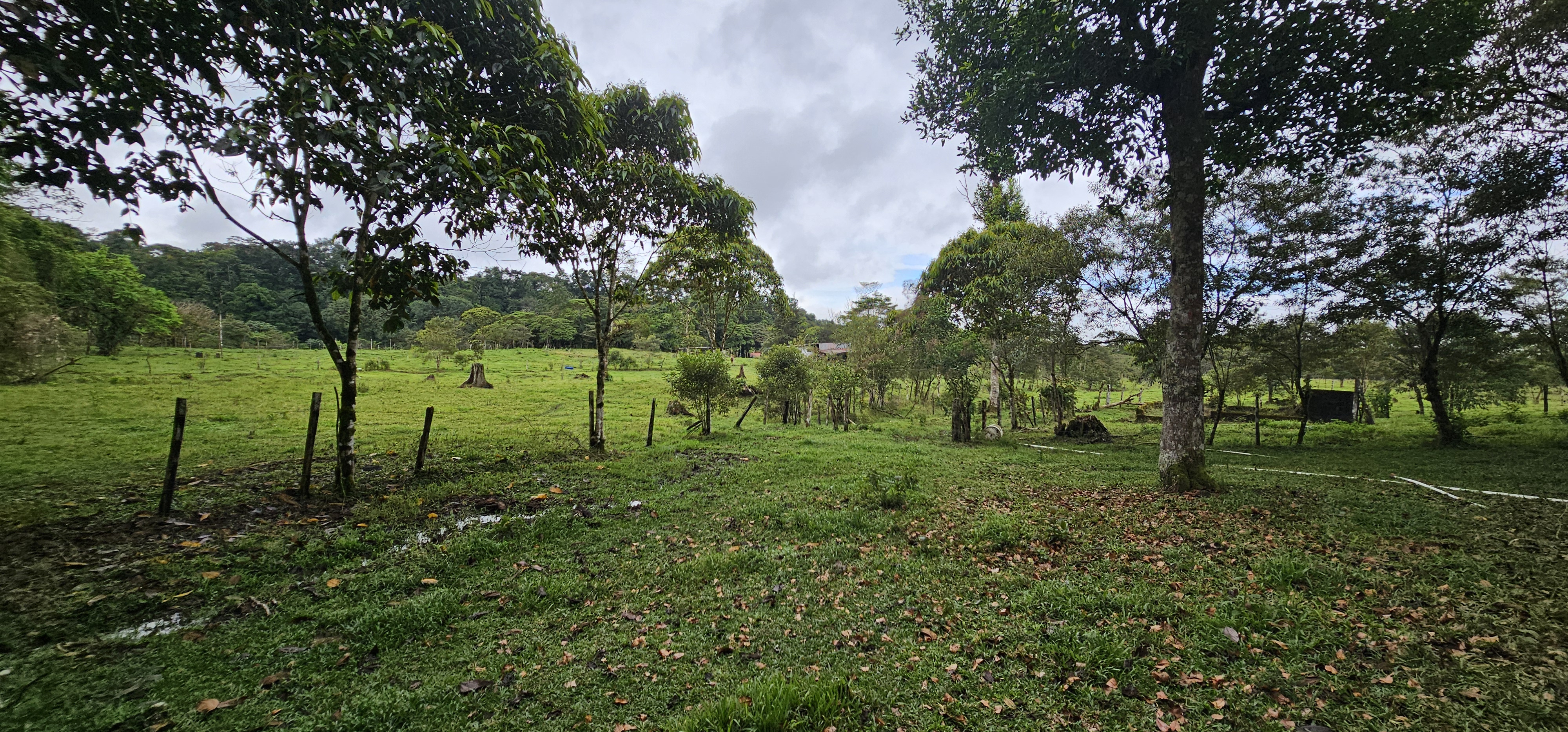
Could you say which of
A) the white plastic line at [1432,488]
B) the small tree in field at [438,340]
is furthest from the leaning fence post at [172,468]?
the small tree in field at [438,340]

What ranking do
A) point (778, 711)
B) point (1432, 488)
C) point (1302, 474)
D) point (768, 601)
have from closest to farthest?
1. point (778, 711)
2. point (768, 601)
3. point (1432, 488)
4. point (1302, 474)

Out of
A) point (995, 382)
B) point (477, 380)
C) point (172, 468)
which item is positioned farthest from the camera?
point (477, 380)

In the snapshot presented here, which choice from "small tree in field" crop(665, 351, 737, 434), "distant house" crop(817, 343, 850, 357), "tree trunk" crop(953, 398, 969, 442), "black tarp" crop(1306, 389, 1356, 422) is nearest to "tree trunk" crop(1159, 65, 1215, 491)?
"tree trunk" crop(953, 398, 969, 442)

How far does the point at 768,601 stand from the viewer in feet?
15.7

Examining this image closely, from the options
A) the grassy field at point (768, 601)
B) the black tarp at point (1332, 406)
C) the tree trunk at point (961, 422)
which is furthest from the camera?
the black tarp at point (1332, 406)

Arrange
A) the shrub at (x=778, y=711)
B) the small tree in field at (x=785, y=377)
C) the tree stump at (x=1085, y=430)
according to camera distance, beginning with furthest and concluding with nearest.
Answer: the small tree in field at (x=785, y=377)
the tree stump at (x=1085, y=430)
the shrub at (x=778, y=711)

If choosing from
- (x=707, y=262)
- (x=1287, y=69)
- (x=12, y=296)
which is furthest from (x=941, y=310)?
(x=12, y=296)

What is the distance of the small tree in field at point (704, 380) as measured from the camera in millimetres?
15836

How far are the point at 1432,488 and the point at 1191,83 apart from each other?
7.45 meters

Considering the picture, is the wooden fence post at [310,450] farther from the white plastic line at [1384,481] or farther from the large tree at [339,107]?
the white plastic line at [1384,481]

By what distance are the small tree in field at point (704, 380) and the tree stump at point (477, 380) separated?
54.2 feet

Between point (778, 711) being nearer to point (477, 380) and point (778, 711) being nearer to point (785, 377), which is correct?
point (785, 377)

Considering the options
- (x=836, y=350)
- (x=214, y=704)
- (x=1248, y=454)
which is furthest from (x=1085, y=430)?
(x=836, y=350)

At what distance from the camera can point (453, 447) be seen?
11727 millimetres
